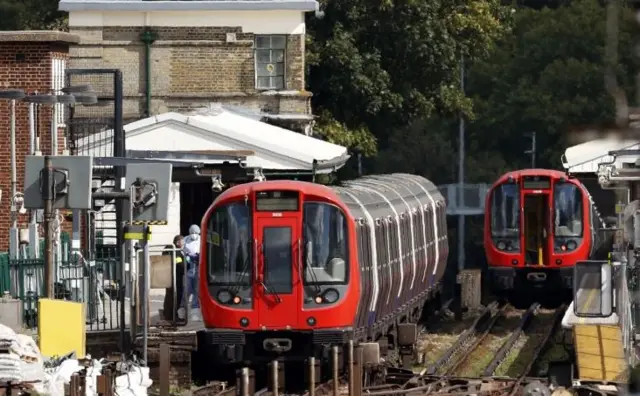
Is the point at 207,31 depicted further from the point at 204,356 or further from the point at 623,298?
the point at 623,298

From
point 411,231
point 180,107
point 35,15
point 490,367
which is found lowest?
point 490,367

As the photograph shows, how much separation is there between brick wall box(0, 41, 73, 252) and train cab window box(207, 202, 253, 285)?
864cm

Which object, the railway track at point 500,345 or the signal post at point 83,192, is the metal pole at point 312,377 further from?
the railway track at point 500,345

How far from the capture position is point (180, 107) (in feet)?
131

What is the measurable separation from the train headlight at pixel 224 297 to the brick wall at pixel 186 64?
854 inches

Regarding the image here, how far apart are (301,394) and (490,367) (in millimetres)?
5016

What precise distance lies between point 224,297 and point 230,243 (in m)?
0.62

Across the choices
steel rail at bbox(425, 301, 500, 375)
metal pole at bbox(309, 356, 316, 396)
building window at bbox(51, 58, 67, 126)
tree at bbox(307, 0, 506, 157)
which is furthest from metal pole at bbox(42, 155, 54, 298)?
tree at bbox(307, 0, 506, 157)

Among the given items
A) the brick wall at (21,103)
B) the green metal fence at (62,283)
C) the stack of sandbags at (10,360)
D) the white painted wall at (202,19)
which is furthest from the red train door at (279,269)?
the white painted wall at (202,19)

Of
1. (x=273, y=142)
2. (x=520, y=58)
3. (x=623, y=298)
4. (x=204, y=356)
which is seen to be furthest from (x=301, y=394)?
(x=520, y=58)

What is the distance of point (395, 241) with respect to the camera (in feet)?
74.7

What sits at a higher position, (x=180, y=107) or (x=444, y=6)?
(x=444, y=6)

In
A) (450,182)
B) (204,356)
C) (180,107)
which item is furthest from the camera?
(450,182)

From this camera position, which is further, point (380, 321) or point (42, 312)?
point (380, 321)
